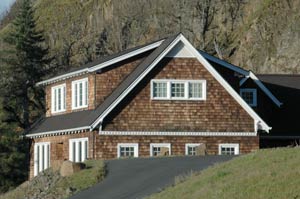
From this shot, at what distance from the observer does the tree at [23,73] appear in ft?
210

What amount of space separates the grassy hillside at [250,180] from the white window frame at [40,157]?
25.7m

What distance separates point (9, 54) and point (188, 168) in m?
44.0

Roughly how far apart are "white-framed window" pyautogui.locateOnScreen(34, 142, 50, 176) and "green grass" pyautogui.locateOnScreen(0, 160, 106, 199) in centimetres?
1479

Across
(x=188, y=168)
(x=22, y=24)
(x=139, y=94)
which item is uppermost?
(x=22, y=24)

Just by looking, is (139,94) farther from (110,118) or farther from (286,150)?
(286,150)

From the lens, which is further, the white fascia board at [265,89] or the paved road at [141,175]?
the white fascia board at [265,89]

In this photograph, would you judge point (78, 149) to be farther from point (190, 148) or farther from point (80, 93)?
point (190, 148)

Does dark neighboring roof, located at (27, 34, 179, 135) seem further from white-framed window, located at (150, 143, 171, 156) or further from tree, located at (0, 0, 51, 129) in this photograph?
tree, located at (0, 0, 51, 129)

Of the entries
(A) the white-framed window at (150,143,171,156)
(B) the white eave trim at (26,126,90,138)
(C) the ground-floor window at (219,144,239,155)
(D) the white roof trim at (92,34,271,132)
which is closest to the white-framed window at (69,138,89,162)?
(B) the white eave trim at (26,126,90,138)

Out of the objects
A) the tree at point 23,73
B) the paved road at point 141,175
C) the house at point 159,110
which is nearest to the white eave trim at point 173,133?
the house at point 159,110

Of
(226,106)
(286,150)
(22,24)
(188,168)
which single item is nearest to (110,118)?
(226,106)

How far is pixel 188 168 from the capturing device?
28.4 m

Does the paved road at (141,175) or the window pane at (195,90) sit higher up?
the window pane at (195,90)

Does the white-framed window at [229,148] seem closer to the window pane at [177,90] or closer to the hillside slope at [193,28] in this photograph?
the window pane at [177,90]
